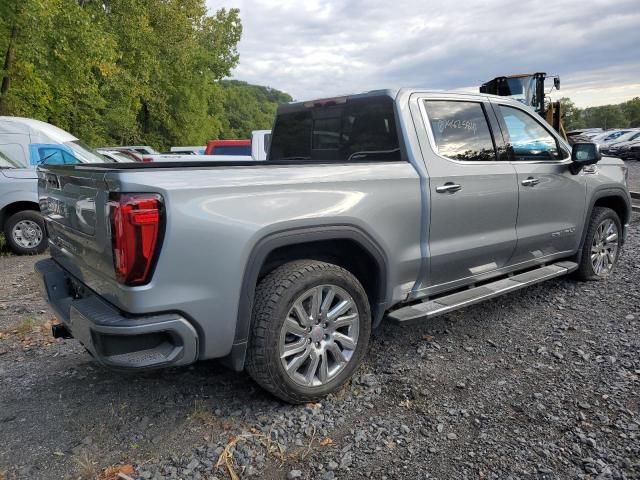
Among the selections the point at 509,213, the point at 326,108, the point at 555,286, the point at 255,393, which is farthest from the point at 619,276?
the point at 255,393

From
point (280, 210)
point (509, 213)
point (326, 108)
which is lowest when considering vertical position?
point (509, 213)

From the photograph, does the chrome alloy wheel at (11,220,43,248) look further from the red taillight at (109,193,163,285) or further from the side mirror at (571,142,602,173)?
the side mirror at (571,142,602,173)

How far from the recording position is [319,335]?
296 centimetres

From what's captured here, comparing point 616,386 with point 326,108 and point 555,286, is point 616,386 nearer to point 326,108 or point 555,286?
point 555,286

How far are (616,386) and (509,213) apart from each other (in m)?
1.43

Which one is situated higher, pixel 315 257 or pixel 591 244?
pixel 315 257

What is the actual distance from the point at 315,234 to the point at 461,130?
162 centimetres

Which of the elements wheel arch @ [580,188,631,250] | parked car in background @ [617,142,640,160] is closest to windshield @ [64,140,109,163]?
wheel arch @ [580,188,631,250]

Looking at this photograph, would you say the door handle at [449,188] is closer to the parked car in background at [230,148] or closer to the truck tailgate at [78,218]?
the truck tailgate at [78,218]

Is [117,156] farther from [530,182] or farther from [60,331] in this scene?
[530,182]

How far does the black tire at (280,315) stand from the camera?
271cm

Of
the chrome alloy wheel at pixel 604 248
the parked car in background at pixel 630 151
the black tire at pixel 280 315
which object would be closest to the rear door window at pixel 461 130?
the black tire at pixel 280 315

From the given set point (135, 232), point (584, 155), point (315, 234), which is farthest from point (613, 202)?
point (135, 232)

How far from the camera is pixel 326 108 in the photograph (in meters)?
4.08
